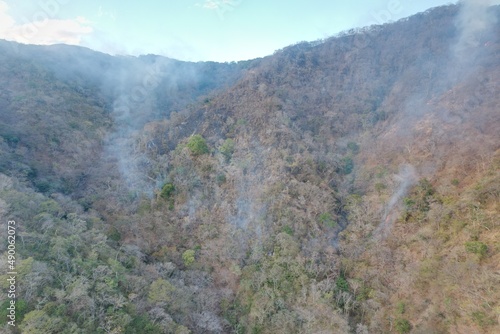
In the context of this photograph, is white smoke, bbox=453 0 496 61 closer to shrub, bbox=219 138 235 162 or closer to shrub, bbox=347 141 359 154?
shrub, bbox=347 141 359 154

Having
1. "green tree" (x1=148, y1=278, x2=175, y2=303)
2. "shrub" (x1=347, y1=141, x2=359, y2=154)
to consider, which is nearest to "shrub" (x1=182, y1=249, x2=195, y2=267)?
"green tree" (x1=148, y1=278, x2=175, y2=303)

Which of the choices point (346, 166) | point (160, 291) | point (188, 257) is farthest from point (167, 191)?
point (346, 166)

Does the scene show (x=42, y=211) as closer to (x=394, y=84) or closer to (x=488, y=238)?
(x=488, y=238)

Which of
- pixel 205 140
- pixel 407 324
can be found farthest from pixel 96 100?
pixel 407 324

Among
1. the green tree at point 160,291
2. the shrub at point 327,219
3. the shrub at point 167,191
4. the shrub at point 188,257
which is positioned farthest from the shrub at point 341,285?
the shrub at point 167,191

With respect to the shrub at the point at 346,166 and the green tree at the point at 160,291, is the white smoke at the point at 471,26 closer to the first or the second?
the shrub at the point at 346,166

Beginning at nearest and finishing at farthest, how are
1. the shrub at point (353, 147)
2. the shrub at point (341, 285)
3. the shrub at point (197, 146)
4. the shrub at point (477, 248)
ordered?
1. the shrub at point (477, 248)
2. the shrub at point (341, 285)
3. the shrub at point (197, 146)
4. the shrub at point (353, 147)

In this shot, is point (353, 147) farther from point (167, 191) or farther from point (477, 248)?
point (167, 191)
